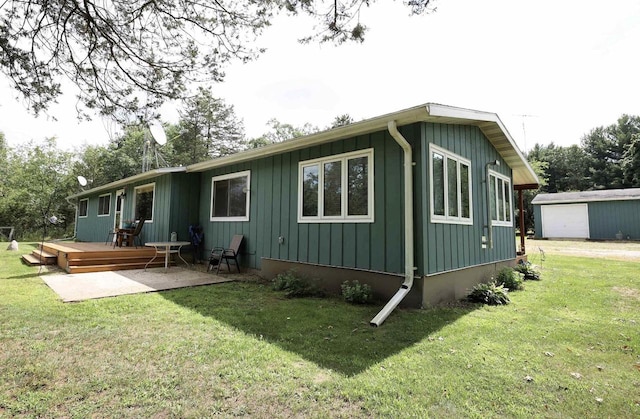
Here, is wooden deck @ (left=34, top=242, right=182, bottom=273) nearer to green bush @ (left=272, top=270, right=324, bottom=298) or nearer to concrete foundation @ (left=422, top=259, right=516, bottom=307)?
green bush @ (left=272, top=270, right=324, bottom=298)

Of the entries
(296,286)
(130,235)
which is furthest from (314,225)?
(130,235)

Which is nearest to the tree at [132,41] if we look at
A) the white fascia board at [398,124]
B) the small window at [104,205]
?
the white fascia board at [398,124]

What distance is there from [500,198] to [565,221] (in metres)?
14.7

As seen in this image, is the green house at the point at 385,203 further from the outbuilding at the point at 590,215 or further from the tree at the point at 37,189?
the tree at the point at 37,189

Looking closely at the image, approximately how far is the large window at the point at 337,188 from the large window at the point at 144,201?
594 cm

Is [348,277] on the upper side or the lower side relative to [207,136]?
lower

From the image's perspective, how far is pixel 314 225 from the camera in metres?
5.27

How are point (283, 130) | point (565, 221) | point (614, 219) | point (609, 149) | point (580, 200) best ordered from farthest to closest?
point (283, 130) → point (609, 149) → point (565, 221) → point (580, 200) → point (614, 219)

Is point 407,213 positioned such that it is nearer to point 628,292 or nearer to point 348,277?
point 348,277

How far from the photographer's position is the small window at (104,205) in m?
12.7

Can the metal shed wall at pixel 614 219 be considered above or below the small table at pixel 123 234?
above

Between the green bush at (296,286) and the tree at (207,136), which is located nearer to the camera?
the green bush at (296,286)

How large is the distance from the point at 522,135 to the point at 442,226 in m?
26.5

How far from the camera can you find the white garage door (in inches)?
672
